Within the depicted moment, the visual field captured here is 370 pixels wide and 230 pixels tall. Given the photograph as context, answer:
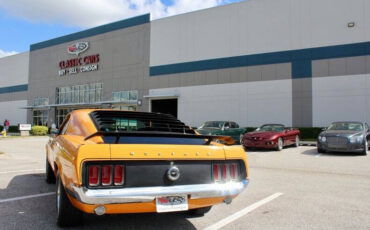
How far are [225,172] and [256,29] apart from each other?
75.3 feet

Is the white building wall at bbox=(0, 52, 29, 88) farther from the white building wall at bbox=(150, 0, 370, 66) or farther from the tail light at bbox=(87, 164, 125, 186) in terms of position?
the tail light at bbox=(87, 164, 125, 186)

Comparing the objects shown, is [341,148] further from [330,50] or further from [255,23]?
[255,23]

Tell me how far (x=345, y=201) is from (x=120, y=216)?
11.7 ft

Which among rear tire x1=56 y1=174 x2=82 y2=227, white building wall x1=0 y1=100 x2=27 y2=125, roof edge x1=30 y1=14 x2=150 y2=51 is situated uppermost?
roof edge x1=30 y1=14 x2=150 y2=51

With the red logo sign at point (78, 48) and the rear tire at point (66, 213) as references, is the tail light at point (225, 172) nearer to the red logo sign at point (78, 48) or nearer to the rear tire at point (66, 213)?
the rear tire at point (66, 213)

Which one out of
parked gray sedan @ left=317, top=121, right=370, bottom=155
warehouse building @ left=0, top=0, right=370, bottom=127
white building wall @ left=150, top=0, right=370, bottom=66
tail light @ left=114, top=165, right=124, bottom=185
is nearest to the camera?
tail light @ left=114, top=165, right=124, bottom=185

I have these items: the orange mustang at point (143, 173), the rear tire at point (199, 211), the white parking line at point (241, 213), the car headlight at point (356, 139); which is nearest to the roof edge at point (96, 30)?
the car headlight at point (356, 139)

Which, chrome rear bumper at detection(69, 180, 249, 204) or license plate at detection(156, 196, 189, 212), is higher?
chrome rear bumper at detection(69, 180, 249, 204)

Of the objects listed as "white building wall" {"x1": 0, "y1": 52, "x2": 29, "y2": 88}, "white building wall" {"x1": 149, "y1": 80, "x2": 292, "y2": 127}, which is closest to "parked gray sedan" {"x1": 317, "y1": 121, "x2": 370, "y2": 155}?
"white building wall" {"x1": 149, "y1": 80, "x2": 292, "y2": 127}

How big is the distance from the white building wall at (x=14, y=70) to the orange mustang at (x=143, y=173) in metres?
44.2

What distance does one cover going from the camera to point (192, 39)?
88.3ft

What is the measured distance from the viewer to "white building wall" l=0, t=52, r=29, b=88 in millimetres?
41469

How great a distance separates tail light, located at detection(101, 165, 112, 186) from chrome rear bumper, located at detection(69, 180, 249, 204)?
0.08m

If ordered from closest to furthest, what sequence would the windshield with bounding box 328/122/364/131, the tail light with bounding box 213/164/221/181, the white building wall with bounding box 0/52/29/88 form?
the tail light with bounding box 213/164/221/181
the windshield with bounding box 328/122/364/131
the white building wall with bounding box 0/52/29/88
